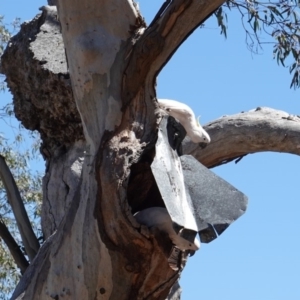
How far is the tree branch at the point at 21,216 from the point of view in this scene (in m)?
4.38

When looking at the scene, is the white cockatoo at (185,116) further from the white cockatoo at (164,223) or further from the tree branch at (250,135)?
the tree branch at (250,135)

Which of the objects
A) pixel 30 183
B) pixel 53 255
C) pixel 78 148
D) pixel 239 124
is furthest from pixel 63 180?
pixel 30 183

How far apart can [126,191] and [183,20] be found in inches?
22.1

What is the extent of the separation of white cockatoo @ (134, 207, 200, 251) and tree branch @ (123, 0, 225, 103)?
0.38 m

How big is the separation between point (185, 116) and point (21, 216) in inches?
47.6

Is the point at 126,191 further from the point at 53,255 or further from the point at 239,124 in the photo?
the point at 239,124

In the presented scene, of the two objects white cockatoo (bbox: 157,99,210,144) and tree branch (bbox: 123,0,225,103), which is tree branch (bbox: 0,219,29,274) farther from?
tree branch (bbox: 123,0,225,103)

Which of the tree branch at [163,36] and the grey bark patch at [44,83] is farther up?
the grey bark patch at [44,83]

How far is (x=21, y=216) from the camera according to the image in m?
4.47

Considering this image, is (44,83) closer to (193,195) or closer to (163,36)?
(163,36)

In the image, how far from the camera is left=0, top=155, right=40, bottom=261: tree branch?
438cm

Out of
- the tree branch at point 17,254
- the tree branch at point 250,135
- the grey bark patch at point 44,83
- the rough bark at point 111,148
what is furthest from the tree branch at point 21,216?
the rough bark at point 111,148

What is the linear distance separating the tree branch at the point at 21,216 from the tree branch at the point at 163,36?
1.58 m

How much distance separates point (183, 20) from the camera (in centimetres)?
288
